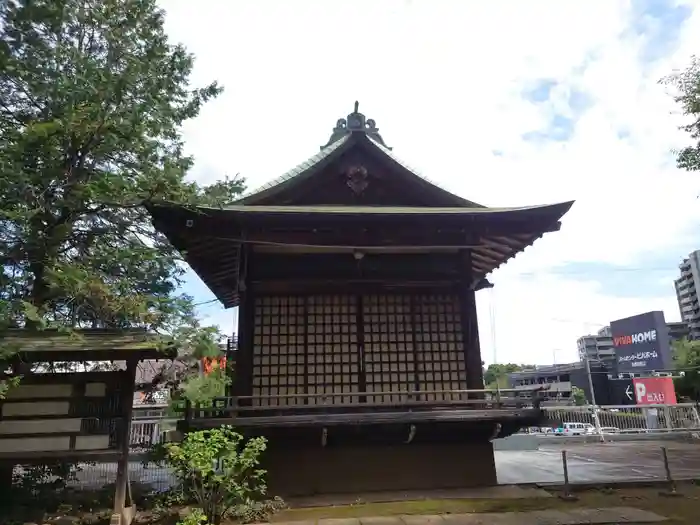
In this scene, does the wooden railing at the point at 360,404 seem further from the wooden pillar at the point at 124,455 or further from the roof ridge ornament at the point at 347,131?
the roof ridge ornament at the point at 347,131

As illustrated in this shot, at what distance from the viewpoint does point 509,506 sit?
422 inches

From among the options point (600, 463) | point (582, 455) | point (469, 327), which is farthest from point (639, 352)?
point (469, 327)

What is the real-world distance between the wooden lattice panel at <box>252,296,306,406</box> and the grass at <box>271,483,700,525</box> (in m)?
2.79

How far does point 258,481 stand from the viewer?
1160 cm

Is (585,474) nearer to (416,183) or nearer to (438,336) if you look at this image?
(438,336)

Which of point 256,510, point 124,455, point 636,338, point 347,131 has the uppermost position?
point 347,131

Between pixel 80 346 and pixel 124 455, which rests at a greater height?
pixel 80 346

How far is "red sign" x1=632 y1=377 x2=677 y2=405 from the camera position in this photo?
27.8 m

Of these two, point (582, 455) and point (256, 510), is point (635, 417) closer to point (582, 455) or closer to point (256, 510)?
point (582, 455)

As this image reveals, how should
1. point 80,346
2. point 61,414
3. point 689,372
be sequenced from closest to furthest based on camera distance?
point 80,346
point 61,414
point 689,372

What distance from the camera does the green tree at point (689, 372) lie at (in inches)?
1431

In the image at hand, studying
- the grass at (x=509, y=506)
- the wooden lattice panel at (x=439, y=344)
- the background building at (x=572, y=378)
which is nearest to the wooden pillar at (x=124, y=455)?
the grass at (x=509, y=506)

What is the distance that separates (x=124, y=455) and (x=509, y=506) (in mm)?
8251

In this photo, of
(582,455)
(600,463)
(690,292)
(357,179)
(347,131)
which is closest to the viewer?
(357,179)
